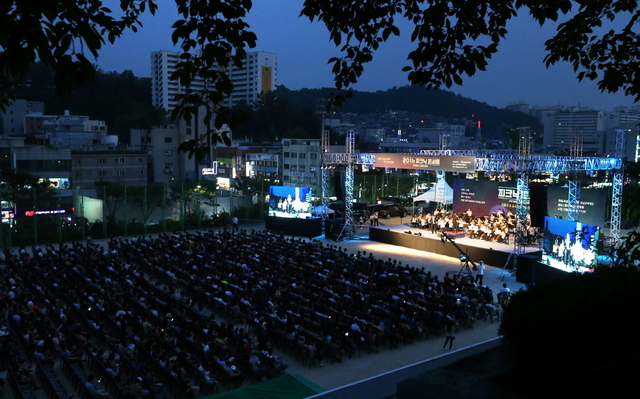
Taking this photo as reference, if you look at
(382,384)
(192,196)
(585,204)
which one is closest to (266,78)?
(192,196)

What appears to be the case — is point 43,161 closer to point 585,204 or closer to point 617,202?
point 585,204

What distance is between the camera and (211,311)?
44.4 ft

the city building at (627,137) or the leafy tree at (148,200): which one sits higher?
the city building at (627,137)

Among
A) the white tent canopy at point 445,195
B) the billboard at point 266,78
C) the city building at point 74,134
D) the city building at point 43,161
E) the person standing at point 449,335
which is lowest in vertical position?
the person standing at point 449,335

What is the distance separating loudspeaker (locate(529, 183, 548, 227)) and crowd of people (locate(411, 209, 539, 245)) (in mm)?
1014

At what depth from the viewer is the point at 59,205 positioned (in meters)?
23.9

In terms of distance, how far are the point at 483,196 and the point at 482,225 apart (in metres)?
1.77

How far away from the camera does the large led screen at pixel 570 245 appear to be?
1520 centimetres

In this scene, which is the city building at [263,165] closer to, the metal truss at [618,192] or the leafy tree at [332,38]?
the metal truss at [618,192]

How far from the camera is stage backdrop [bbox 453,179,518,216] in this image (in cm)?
2266

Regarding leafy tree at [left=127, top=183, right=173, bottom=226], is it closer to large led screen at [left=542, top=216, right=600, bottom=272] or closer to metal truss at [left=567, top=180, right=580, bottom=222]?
large led screen at [left=542, top=216, right=600, bottom=272]

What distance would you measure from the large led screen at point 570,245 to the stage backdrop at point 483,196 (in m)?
5.72

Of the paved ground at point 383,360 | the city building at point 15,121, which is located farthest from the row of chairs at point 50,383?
the city building at point 15,121

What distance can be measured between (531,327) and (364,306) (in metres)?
8.22
